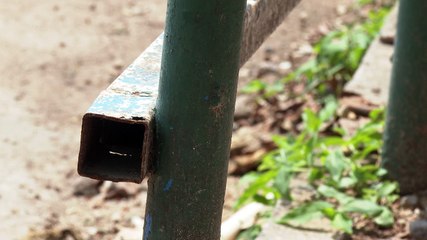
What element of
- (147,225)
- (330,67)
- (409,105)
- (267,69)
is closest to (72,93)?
(267,69)

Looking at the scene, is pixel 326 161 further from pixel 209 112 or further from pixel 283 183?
pixel 209 112

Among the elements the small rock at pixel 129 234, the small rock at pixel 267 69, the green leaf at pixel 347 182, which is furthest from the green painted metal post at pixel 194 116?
the small rock at pixel 267 69

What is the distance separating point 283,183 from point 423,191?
473mm

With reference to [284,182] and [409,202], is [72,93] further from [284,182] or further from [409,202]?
[409,202]

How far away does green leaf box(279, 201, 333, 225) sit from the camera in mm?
3174

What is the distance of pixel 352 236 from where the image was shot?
123 inches

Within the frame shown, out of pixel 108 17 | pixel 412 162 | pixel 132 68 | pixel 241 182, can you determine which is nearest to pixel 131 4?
pixel 108 17

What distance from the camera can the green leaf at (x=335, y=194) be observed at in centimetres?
325

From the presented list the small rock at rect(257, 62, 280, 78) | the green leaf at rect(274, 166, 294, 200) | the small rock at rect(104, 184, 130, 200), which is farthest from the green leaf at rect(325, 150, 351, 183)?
the small rock at rect(257, 62, 280, 78)

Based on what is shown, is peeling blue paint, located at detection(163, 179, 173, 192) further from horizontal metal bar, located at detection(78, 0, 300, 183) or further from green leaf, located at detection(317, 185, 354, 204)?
green leaf, located at detection(317, 185, 354, 204)

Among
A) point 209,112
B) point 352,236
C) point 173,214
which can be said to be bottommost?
point 352,236

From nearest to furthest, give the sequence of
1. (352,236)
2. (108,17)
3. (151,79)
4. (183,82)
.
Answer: (183,82) < (151,79) < (352,236) < (108,17)

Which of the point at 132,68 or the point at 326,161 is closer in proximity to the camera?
the point at 132,68

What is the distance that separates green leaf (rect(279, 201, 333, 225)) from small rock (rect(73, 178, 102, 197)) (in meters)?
1.17
